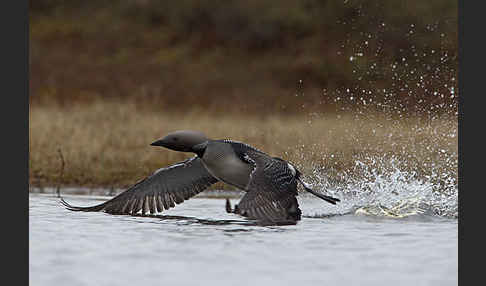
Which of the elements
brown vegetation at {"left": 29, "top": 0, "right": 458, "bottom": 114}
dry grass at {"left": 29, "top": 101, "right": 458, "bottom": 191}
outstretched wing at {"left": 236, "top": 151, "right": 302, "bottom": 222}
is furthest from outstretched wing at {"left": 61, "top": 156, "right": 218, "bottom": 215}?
brown vegetation at {"left": 29, "top": 0, "right": 458, "bottom": 114}

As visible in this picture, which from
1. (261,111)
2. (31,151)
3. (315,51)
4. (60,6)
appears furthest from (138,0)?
(31,151)

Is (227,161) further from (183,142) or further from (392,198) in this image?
(392,198)

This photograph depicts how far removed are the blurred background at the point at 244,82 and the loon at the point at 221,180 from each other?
9.06ft

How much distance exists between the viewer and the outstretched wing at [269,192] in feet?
24.1

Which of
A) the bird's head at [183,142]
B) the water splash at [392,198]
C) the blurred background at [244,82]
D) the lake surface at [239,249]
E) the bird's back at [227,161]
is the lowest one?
the lake surface at [239,249]

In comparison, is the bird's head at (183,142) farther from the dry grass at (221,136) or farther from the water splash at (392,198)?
the dry grass at (221,136)

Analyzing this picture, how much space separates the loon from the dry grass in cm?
210

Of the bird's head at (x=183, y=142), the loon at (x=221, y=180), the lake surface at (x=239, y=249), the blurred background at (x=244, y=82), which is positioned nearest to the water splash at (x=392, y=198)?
the lake surface at (x=239, y=249)

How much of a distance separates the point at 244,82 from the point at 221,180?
19.0 metres

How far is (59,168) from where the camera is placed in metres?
12.8

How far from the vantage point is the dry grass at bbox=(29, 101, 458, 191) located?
39.5ft

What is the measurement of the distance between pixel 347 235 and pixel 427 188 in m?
1.97

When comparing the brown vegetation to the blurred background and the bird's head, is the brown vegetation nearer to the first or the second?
the blurred background

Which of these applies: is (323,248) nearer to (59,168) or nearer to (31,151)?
(59,168)
